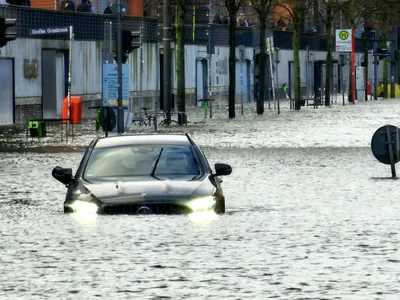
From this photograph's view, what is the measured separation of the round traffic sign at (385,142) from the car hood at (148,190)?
9307 millimetres

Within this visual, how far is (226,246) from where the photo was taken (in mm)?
13219

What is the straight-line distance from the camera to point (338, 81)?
4818 inches

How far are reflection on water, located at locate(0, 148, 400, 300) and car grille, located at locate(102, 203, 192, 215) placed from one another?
18cm

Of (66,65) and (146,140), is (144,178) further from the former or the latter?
(66,65)

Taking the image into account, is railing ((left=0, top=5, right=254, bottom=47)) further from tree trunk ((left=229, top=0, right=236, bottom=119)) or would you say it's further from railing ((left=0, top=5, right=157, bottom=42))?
tree trunk ((left=229, top=0, right=236, bottom=119))

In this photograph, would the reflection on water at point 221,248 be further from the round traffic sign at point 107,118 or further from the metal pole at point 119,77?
the metal pole at point 119,77

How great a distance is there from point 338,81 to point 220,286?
370 feet

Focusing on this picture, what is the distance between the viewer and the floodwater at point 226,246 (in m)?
10.4

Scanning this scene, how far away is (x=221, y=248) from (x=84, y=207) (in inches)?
92.4

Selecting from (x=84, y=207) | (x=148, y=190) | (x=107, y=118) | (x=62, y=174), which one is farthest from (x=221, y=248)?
(x=107, y=118)

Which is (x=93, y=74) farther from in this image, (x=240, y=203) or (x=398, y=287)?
(x=398, y=287)

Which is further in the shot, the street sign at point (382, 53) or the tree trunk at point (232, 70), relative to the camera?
the street sign at point (382, 53)

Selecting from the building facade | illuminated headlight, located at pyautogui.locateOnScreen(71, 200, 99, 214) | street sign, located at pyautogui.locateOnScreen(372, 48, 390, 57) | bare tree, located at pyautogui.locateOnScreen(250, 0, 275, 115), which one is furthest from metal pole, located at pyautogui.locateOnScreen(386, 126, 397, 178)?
street sign, located at pyautogui.locateOnScreen(372, 48, 390, 57)

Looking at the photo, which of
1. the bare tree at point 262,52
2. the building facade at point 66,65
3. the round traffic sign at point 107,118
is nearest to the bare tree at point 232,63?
the building facade at point 66,65
